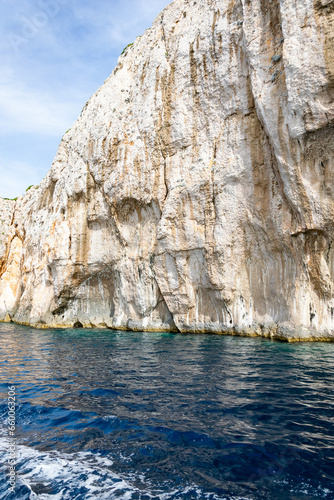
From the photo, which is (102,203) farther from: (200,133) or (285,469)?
(285,469)

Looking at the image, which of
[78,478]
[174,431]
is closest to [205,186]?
[174,431]

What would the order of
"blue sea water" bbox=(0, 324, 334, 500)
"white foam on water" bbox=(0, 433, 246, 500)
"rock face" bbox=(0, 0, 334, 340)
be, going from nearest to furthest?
"white foam on water" bbox=(0, 433, 246, 500), "blue sea water" bbox=(0, 324, 334, 500), "rock face" bbox=(0, 0, 334, 340)

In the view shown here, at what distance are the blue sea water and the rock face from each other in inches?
331

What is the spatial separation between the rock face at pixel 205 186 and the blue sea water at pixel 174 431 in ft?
27.6

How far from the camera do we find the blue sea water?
171 inches

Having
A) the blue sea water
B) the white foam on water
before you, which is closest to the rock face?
the blue sea water

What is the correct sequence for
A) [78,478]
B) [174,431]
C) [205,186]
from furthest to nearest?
1. [205,186]
2. [174,431]
3. [78,478]

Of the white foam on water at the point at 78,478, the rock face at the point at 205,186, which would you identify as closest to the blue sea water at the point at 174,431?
the white foam on water at the point at 78,478

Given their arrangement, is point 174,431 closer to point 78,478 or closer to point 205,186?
point 78,478

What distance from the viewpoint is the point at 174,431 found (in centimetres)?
587

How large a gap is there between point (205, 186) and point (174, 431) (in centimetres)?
1787

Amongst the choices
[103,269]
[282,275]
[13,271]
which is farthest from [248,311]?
[13,271]

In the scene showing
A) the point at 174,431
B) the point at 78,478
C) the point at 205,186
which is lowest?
the point at 78,478

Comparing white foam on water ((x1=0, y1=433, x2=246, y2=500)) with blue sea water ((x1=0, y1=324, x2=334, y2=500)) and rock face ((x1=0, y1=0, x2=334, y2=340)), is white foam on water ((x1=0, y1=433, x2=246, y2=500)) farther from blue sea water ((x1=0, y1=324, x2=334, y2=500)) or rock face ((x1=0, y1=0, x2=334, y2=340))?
rock face ((x1=0, y1=0, x2=334, y2=340))
